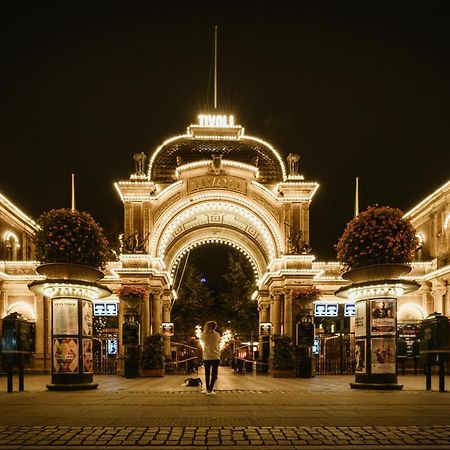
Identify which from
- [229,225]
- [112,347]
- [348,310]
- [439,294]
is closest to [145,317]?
[229,225]

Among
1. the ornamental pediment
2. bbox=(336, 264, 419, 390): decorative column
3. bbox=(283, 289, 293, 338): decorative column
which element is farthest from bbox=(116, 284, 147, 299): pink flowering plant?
bbox=(336, 264, 419, 390): decorative column

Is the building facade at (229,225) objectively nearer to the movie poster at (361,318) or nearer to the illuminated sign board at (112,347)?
the illuminated sign board at (112,347)

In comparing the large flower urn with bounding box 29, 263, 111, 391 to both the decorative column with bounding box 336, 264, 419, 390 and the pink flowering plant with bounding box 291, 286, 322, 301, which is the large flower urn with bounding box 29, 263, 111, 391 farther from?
the pink flowering plant with bounding box 291, 286, 322, 301

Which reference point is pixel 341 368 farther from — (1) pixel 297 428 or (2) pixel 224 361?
(2) pixel 224 361

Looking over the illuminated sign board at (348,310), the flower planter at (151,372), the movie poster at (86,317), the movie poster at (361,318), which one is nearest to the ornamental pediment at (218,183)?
the illuminated sign board at (348,310)

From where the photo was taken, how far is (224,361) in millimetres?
63812

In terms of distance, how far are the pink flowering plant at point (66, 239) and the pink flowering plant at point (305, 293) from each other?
48.8 feet

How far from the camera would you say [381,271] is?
56.9ft

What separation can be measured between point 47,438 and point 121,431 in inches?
40.2

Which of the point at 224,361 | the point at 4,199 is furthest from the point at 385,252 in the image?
the point at 224,361

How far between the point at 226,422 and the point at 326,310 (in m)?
26.3

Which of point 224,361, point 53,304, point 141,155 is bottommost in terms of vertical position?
point 224,361

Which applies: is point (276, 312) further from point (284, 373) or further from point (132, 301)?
point (132, 301)

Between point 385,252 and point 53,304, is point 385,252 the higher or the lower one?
the higher one
